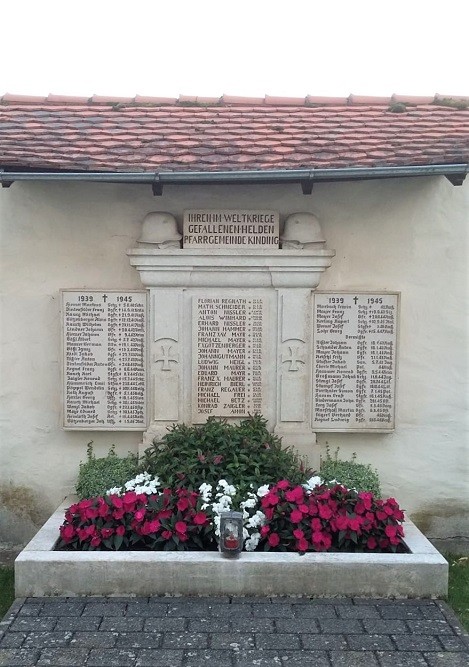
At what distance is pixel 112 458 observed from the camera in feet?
19.0

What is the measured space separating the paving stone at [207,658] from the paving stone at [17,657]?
2.82ft

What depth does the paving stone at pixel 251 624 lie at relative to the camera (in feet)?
13.7

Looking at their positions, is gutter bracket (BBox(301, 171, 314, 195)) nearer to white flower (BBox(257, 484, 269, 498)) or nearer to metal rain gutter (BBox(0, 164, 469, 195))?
metal rain gutter (BBox(0, 164, 469, 195))

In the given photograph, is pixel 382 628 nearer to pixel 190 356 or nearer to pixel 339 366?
pixel 339 366

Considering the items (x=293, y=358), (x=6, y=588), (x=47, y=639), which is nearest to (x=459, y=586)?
(x=293, y=358)

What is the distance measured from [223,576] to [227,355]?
1.89 m

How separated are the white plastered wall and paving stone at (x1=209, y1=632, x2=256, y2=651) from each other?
2.14 metres

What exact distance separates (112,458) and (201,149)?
2.66 m

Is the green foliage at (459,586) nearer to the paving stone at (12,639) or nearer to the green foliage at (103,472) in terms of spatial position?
the green foliage at (103,472)

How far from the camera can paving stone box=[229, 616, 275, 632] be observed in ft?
13.7

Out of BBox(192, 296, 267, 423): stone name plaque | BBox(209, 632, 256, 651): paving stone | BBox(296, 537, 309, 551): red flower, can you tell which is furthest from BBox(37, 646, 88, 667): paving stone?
BBox(192, 296, 267, 423): stone name plaque

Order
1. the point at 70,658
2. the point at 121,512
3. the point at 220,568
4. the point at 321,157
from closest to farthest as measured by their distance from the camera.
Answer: the point at 70,658
the point at 220,568
the point at 121,512
the point at 321,157

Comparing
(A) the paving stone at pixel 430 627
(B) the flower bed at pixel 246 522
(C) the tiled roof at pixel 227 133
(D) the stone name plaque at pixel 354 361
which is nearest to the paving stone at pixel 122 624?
(B) the flower bed at pixel 246 522

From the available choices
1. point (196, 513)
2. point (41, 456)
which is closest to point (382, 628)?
point (196, 513)
